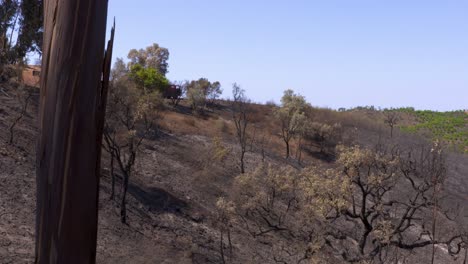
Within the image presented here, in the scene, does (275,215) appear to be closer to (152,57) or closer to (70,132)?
(70,132)

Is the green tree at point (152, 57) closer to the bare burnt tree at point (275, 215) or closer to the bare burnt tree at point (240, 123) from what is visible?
the bare burnt tree at point (240, 123)

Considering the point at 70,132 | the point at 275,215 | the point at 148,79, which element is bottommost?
the point at 275,215

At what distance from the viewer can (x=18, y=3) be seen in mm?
27328

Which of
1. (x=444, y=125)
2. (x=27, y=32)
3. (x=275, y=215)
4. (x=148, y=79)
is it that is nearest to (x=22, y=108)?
(x=27, y=32)

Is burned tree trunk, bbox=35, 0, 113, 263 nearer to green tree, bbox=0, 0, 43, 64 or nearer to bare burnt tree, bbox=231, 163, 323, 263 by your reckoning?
bare burnt tree, bbox=231, 163, 323, 263

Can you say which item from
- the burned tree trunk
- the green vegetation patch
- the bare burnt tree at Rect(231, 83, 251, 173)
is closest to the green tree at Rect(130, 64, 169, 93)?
the bare burnt tree at Rect(231, 83, 251, 173)

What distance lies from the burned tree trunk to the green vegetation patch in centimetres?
5927

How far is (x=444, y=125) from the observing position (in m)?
71.2

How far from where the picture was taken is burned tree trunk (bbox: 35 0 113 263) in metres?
2.10

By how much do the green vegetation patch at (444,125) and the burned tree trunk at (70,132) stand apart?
194 feet

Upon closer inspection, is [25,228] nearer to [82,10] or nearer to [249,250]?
[249,250]

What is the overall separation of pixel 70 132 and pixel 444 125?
246ft

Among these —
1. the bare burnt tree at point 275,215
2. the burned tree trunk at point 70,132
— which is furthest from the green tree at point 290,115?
the burned tree trunk at point 70,132

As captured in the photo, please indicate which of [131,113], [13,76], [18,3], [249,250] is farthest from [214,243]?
[18,3]
